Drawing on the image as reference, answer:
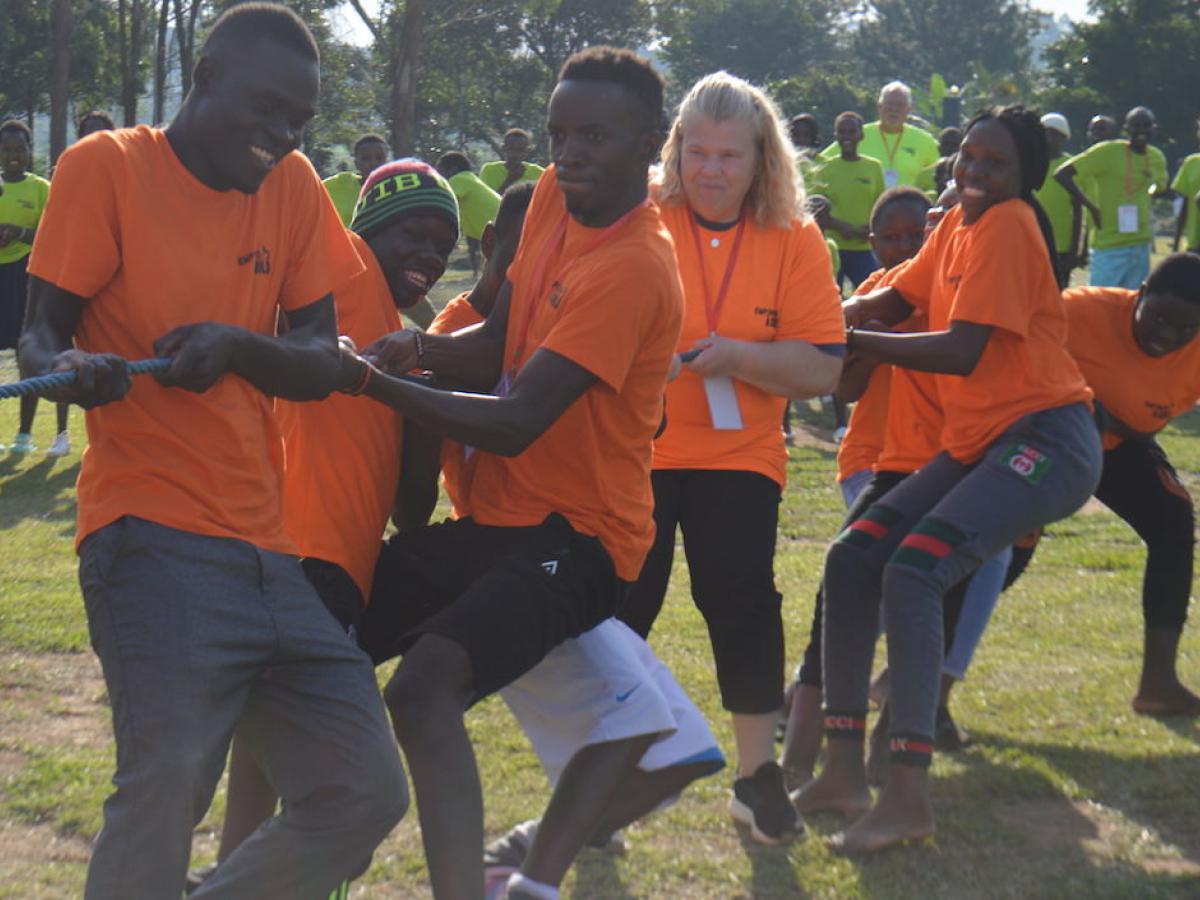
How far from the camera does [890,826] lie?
16.2ft

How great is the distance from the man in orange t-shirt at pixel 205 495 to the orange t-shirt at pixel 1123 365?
3.34 metres

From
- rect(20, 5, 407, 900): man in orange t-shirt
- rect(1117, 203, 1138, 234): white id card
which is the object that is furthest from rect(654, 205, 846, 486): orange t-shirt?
rect(1117, 203, 1138, 234): white id card

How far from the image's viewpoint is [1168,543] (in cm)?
629

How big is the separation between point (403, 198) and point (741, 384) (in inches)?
50.2

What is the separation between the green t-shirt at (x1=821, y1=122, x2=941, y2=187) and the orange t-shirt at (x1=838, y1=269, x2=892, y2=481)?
31.5 feet

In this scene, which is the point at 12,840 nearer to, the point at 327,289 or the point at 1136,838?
the point at 327,289

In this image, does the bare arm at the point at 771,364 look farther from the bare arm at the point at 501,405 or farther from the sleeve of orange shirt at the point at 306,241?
the sleeve of orange shirt at the point at 306,241

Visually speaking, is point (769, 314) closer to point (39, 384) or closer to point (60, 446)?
point (39, 384)

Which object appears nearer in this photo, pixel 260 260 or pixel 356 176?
pixel 260 260

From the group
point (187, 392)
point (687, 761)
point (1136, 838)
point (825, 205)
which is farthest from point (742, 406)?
point (825, 205)

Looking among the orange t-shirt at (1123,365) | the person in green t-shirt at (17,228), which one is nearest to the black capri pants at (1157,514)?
Answer: the orange t-shirt at (1123,365)

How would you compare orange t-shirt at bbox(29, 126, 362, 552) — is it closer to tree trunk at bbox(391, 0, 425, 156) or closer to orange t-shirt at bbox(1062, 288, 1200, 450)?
orange t-shirt at bbox(1062, 288, 1200, 450)

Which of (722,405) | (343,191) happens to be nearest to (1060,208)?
(343,191)

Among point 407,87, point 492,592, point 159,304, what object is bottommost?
point 492,592
